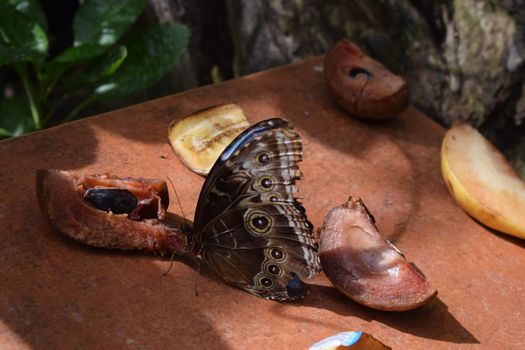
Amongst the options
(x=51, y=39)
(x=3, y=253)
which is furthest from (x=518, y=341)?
(x=51, y=39)

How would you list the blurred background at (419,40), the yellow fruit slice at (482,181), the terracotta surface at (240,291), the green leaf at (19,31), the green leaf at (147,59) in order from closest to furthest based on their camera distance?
1. the terracotta surface at (240,291)
2. the yellow fruit slice at (482,181)
3. the green leaf at (19,31)
4. the green leaf at (147,59)
5. the blurred background at (419,40)

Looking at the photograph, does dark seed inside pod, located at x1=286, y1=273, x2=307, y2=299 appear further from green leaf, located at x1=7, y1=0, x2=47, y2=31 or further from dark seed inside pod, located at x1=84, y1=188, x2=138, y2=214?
green leaf, located at x1=7, y1=0, x2=47, y2=31

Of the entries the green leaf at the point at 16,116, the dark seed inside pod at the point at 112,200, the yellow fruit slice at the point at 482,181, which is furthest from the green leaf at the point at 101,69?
the yellow fruit slice at the point at 482,181

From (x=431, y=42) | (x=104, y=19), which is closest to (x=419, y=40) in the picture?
(x=431, y=42)

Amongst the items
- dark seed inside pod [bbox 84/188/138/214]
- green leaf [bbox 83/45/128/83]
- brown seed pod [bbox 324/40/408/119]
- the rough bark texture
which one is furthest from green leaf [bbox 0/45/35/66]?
the rough bark texture

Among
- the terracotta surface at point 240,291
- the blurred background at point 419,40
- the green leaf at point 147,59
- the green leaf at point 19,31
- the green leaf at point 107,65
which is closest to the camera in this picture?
the terracotta surface at point 240,291

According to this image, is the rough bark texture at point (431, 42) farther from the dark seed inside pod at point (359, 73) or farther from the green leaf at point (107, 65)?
the green leaf at point (107, 65)

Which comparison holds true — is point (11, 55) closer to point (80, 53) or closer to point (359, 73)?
point (80, 53)
